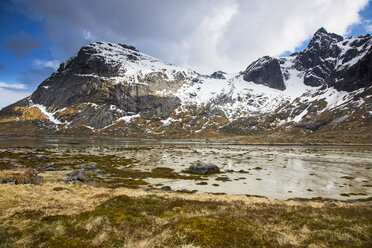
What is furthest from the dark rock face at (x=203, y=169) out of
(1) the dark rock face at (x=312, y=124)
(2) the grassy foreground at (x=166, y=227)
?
(1) the dark rock face at (x=312, y=124)

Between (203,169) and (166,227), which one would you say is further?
(203,169)

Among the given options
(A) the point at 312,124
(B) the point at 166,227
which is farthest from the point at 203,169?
(A) the point at 312,124

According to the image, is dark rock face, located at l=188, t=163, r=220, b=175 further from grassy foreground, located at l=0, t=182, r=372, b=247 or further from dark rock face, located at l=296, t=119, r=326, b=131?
dark rock face, located at l=296, t=119, r=326, b=131

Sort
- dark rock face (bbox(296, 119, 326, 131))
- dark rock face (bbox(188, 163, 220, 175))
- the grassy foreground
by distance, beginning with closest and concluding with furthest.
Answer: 1. the grassy foreground
2. dark rock face (bbox(188, 163, 220, 175))
3. dark rock face (bbox(296, 119, 326, 131))

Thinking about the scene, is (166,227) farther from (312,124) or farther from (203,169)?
(312,124)

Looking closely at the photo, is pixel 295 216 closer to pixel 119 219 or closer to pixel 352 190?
pixel 119 219

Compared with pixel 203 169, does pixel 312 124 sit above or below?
above

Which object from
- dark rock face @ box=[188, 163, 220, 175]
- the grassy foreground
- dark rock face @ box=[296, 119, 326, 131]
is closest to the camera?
the grassy foreground

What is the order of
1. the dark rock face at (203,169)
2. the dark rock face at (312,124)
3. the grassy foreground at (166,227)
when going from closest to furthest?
1. the grassy foreground at (166,227)
2. the dark rock face at (203,169)
3. the dark rock face at (312,124)

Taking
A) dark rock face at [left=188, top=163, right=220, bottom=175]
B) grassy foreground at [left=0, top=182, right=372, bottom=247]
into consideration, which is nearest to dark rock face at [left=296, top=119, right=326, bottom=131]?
dark rock face at [left=188, top=163, right=220, bottom=175]

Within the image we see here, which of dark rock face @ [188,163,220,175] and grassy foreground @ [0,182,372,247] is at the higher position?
grassy foreground @ [0,182,372,247]

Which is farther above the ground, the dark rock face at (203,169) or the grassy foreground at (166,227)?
the grassy foreground at (166,227)

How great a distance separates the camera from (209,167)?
134 feet

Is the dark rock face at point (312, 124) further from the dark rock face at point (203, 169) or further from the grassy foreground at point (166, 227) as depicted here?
the grassy foreground at point (166, 227)
